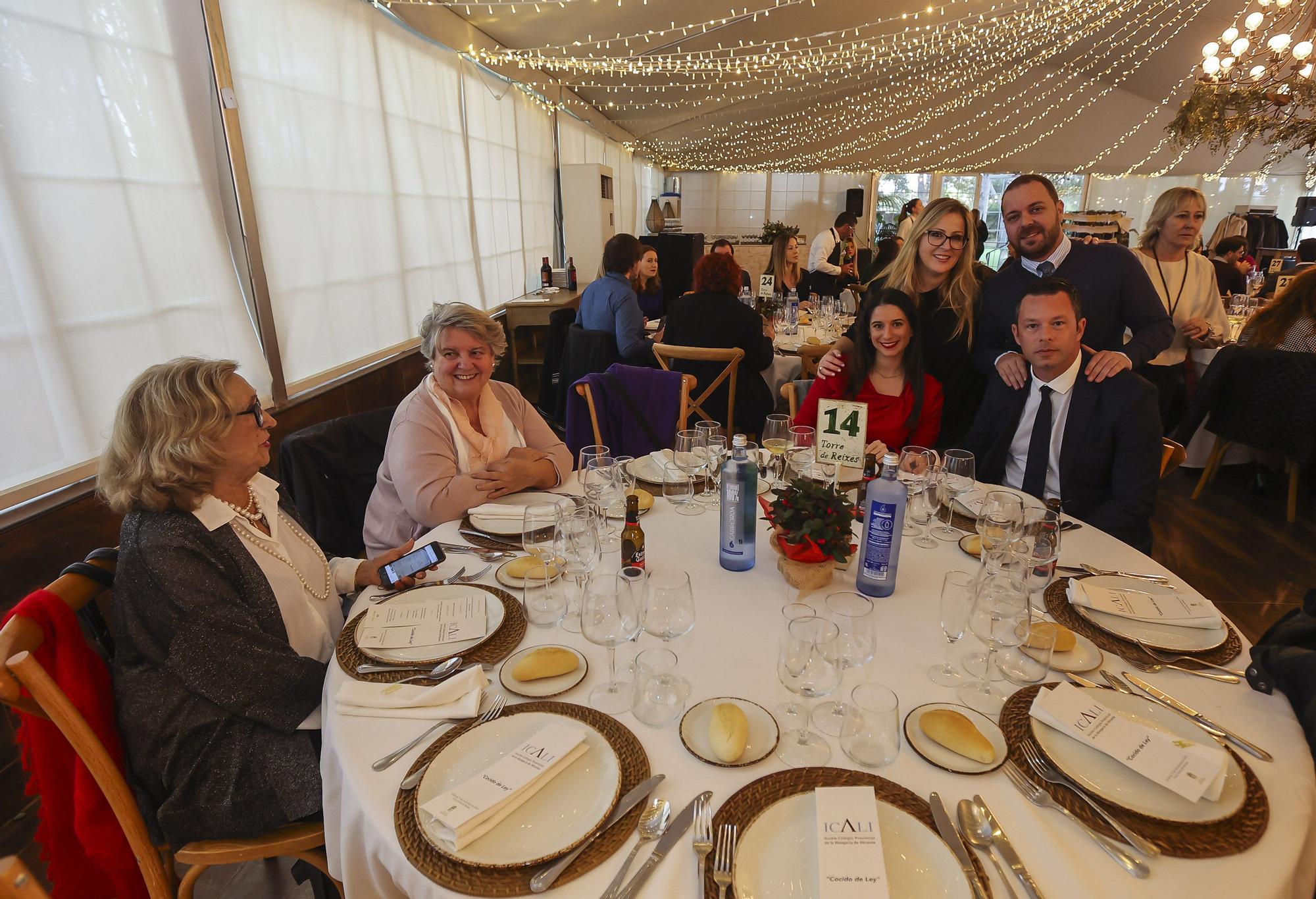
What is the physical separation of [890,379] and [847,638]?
5.81 ft

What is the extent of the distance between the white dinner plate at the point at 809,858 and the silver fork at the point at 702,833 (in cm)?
4

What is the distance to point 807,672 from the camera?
1.10 meters

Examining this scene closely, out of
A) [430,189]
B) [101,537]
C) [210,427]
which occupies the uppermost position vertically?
[430,189]

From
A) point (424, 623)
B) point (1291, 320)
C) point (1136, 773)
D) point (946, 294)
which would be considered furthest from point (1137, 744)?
point (1291, 320)

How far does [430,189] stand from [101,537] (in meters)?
3.35

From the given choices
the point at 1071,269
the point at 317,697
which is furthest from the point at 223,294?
the point at 1071,269

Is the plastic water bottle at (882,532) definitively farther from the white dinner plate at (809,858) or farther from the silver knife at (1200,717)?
the white dinner plate at (809,858)

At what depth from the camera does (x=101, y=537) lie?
210cm

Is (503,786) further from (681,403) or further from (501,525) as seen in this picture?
(681,403)

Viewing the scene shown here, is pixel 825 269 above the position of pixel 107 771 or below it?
above

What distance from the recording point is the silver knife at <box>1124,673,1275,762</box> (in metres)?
1.02

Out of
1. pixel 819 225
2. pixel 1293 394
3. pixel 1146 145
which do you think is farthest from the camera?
pixel 819 225

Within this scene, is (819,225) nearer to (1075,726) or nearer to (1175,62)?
(1175,62)

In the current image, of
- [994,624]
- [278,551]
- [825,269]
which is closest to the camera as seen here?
[994,624]
